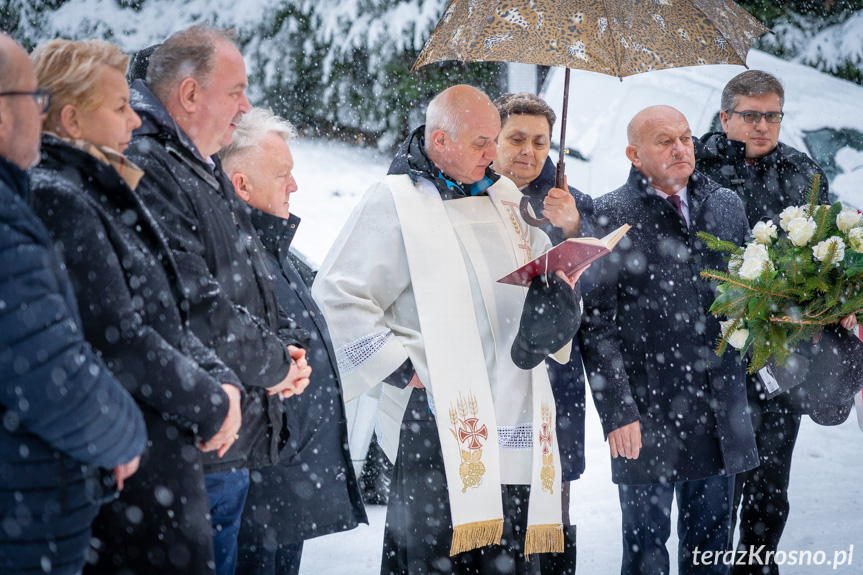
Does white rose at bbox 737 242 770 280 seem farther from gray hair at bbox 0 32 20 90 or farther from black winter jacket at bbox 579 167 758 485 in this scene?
gray hair at bbox 0 32 20 90

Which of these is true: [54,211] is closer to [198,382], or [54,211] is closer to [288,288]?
[198,382]

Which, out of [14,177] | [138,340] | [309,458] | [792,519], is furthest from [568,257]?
[792,519]

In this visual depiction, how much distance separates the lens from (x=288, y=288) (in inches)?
120

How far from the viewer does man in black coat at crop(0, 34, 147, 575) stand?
59.3 inches

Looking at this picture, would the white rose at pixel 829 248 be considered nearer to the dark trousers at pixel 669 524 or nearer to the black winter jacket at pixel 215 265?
the dark trousers at pixel 669 524

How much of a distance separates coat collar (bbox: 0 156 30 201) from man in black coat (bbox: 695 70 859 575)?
3223 millimetres

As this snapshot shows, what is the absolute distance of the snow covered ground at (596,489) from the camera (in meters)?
4.39

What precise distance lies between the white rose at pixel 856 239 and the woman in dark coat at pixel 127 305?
2.41 m

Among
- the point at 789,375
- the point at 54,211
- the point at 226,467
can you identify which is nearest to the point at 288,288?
the point at 226,467

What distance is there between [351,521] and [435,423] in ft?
1.65

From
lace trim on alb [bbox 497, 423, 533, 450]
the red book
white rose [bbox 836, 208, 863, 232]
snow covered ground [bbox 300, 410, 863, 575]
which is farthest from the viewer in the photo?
snow covered ground [bbox 300, 410, 863, 575]

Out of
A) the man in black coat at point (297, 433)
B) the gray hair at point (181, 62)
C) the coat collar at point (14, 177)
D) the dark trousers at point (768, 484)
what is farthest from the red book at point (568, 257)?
the coat collar at point (14, 177)

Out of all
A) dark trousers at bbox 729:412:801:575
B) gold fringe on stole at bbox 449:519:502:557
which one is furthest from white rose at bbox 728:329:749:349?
gold fringe on stole at bbox 449:519:502:557

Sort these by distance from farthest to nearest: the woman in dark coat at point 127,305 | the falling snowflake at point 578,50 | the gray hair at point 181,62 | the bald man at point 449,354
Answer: the bald man at point 449,354, the falling snowflake at point 578,50, the gray hair at point 181,62, the woman in dark coat at point 127,305
